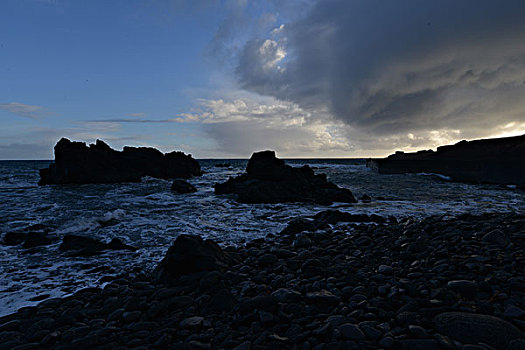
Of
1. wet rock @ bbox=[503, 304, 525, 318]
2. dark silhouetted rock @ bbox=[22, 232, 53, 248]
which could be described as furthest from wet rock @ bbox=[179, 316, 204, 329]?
dark silhouetted rock @ bbox=[22, 232, 53, 248]

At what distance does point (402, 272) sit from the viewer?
4445mm

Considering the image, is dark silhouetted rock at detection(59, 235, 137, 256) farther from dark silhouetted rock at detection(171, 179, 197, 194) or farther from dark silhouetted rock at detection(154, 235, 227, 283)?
dark silhouetted rock at detection(171, 179, 197, 194)

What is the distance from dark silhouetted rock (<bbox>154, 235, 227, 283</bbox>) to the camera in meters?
4.97

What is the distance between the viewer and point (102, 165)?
1266 inches

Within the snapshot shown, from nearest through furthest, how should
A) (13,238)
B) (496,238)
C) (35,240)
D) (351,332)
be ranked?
→ 1. (351,332)
2. (496,238)
3. (35,240)
4. (13,238)

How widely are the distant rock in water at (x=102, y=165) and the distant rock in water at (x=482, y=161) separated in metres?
34.6

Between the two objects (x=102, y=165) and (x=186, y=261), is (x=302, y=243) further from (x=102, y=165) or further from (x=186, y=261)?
(x=102, y=165)

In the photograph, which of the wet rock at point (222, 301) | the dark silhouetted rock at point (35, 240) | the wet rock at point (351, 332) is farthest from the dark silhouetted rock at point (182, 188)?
the wet rock at point (351, 332)

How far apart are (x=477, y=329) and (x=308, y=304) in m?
1.83

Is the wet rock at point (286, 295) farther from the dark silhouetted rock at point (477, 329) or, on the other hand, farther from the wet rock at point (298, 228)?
the wet rock at point (298, 228)

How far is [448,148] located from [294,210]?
103ft

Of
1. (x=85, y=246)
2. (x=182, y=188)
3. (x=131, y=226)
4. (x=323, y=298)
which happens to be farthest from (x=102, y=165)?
(x=323, y=298)

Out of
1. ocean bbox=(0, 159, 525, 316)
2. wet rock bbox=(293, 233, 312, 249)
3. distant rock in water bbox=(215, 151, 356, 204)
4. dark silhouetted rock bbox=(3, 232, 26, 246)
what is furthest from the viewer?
distant rock in water bbox=(215, 151, 356, 204)

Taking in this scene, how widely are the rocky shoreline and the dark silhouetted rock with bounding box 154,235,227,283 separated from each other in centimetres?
2
